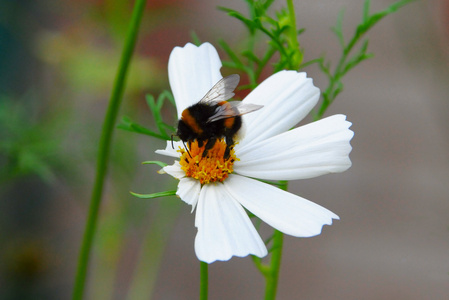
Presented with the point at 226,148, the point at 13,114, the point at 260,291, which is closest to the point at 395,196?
the point at 260,291

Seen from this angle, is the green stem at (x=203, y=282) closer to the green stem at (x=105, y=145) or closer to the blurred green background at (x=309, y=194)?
the green stem at (x=105, y=145)

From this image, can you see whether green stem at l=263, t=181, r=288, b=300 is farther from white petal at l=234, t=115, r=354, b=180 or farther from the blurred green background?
the blurred green background

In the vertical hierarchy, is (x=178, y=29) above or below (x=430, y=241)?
above

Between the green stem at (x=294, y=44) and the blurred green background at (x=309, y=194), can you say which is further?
the blurred green background at (x=309, y=194)

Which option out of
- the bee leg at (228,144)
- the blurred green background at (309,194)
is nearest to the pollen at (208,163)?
the bee leg at (228,144)

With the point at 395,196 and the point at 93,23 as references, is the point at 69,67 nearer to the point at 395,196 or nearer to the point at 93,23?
the point at 93,23

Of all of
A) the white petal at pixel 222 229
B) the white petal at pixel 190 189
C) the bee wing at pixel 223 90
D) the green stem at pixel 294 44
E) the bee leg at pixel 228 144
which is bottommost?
the white petal at pixel 222 229
